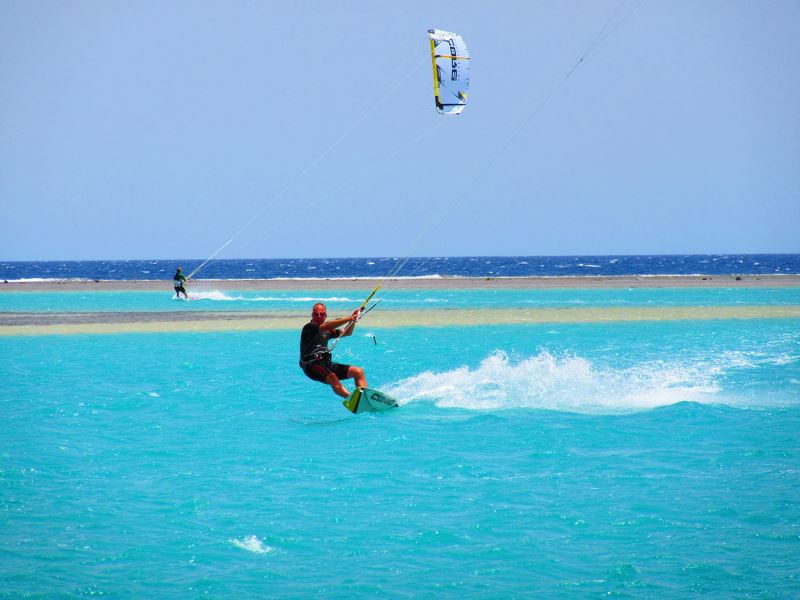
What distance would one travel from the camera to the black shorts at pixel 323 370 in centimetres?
1455

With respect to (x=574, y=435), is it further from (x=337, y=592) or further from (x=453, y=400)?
(x=337, y=592)

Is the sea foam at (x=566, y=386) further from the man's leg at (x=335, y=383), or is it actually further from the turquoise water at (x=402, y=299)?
the turquoise water at (x=402, y=299)

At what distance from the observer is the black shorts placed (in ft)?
47.8

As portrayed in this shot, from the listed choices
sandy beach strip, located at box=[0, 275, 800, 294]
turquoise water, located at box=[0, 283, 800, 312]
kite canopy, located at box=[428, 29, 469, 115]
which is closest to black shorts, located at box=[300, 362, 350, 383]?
kite canopy, located at box=[428, 29, 469, 115]

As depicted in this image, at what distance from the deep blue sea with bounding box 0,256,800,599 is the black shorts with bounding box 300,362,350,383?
2.61ft

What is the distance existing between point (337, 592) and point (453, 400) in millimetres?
9036

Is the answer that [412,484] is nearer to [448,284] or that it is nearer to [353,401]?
[353,401]

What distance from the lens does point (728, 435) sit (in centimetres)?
1272

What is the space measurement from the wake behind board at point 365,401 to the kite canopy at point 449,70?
8461 millimetres

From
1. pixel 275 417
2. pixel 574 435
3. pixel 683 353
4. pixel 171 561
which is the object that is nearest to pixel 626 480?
pixel 574 435

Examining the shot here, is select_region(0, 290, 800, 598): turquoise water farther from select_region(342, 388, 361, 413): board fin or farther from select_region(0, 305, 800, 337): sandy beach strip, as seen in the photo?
select_region(0, 305, 800, 337): sandy beach strip

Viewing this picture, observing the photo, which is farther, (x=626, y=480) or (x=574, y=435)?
(x=574, y=435)

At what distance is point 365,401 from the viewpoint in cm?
1458

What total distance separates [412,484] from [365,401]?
14.5 ft
